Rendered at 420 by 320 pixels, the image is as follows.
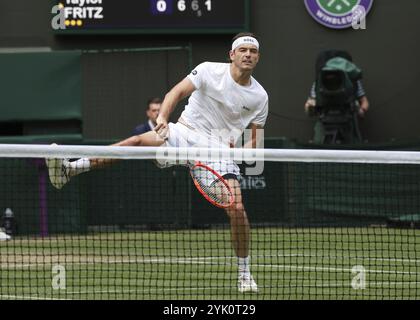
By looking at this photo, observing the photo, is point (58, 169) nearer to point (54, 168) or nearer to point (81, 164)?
point (54, 168)

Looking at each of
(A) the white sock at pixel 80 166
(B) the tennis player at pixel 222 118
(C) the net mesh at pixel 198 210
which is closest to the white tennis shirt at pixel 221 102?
(B) the tennis player at pixel 222 118

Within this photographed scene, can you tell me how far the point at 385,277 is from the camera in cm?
988

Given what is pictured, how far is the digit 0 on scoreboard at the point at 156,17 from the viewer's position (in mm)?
15875

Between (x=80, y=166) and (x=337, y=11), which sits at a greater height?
(x=337, y=11)

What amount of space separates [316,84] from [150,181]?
299 centimetres

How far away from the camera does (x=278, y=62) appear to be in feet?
54.7

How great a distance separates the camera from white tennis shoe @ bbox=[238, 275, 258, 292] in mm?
8836

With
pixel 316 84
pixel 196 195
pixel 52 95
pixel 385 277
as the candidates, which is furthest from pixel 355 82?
pixel 385 277

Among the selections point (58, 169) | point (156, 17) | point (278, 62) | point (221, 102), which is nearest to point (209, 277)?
point (221, 102)

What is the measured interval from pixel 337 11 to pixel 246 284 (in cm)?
847

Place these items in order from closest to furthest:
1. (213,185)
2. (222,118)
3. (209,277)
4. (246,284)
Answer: (246,284) < (213,185) < (222,118) < (209,277)

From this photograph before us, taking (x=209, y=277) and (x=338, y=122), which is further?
(x=338, y=122)

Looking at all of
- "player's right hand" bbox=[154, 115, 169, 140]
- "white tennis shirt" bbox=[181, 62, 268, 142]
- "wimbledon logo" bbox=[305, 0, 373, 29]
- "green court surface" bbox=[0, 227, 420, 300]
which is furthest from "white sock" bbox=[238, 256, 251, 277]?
"wimbledon logo" bbox=[305, 0, 373, 29]

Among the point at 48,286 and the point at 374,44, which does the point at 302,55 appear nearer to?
the point at 374,44
